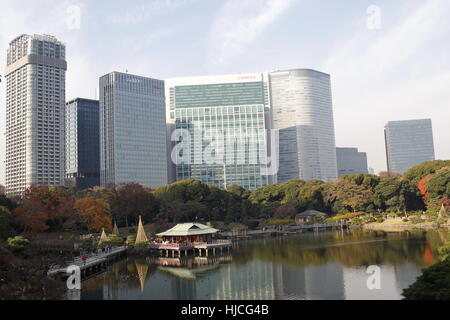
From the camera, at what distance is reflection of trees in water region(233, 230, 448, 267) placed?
39719mm

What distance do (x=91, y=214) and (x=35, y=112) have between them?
333 ft

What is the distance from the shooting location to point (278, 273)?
36.1 metres

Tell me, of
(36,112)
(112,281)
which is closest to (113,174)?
(36,112)

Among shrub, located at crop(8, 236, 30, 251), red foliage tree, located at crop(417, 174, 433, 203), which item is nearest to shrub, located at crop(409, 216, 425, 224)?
red foliage tree, located at crop(417, 174, 433, 203)

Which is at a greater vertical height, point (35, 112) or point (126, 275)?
point (35, 112)

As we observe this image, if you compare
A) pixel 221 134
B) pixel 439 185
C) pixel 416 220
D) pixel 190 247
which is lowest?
pixel 190 247

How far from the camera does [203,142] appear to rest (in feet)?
527

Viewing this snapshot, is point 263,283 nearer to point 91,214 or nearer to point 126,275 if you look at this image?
point 126,275

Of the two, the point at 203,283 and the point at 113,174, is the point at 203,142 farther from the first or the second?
the point at 203,283
